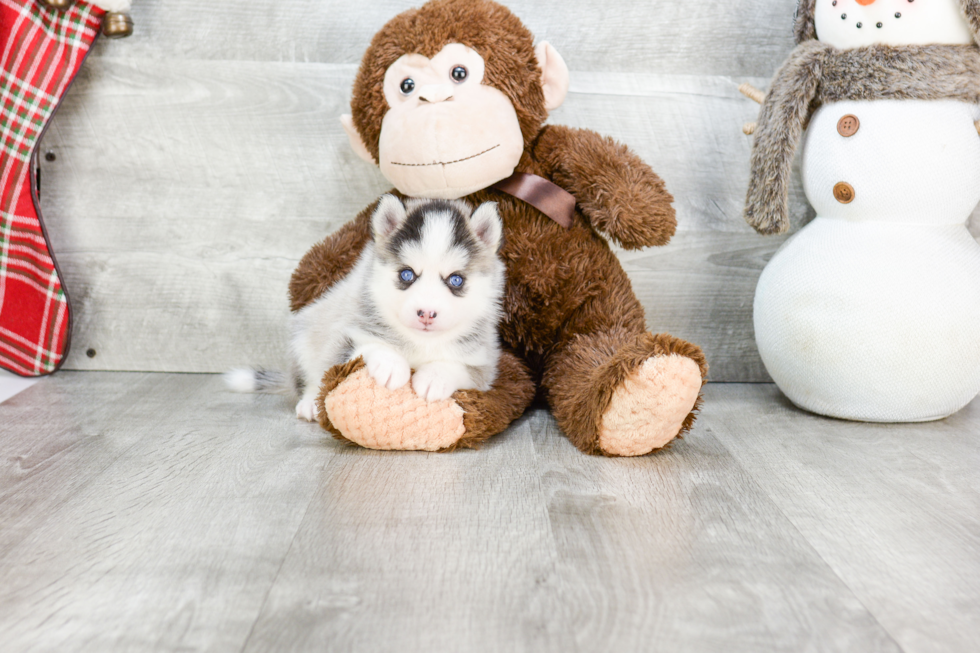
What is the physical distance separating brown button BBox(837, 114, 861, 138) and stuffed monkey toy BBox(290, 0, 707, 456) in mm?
318

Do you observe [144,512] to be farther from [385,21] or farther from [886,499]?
[385,21]

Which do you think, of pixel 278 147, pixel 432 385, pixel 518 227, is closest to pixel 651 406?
pixel 432 385

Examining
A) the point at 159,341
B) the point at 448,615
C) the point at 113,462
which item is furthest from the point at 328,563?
the point at 159,341

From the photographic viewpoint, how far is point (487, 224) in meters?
1.22

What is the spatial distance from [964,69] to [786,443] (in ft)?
2.20

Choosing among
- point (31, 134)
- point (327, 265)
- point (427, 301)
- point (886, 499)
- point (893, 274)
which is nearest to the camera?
point (886, 499)

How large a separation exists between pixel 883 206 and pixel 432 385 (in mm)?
808

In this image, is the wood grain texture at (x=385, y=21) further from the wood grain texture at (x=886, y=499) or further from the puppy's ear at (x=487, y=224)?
the wood grain texture at (x=886, y=499)

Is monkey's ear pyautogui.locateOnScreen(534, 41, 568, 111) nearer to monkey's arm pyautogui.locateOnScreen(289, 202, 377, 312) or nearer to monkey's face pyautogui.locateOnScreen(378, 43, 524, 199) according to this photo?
monkey's face pyautogui.locateOnScreen(378, 43, 524, 199)

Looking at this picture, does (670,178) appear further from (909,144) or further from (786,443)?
(786,443)

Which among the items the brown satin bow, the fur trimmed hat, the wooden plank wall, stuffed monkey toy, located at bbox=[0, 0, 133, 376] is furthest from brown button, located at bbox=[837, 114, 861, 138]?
stuffed monkey toy, located at bbox=[0, 0, 133, 376]

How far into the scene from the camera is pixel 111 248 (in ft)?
5.53

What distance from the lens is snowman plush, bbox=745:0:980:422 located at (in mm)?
1325

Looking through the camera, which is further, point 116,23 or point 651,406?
point 116,23
